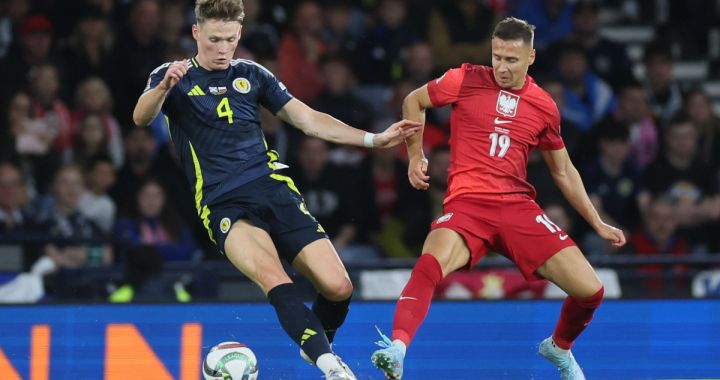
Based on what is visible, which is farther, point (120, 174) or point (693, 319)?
point (120, 174)

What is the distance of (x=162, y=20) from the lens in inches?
465

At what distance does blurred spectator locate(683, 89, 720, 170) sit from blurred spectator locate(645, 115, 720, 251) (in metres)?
0.32

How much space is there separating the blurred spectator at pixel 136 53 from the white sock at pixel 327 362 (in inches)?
201

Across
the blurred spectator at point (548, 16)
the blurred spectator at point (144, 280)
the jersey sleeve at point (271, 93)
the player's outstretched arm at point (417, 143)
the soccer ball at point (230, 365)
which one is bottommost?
the blurred spectator at point (144, 280)

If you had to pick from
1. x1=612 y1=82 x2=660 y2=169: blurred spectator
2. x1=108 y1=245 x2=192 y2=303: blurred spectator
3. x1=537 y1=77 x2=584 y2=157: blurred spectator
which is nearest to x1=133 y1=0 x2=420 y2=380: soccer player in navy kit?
x1=108 y1=245 x2=192 y2=303: blurred spectator

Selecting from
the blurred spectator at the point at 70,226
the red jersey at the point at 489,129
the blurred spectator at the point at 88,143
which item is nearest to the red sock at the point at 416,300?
the red jersey at the point at 489,129

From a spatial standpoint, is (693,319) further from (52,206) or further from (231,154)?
(52,206)

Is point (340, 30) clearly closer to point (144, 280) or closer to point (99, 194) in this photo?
point (99, 194)

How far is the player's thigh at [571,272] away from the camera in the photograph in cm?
733

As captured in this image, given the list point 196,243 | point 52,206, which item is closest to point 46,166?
point 52,206

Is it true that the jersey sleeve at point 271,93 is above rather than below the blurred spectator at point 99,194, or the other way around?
above

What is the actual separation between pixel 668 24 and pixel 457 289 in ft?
16.9

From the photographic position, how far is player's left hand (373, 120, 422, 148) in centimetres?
706

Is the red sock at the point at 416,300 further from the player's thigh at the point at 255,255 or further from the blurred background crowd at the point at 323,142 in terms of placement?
the blurred background crowd at the point at 323,142
